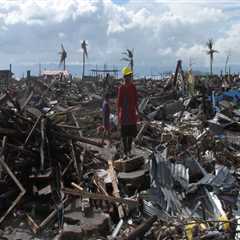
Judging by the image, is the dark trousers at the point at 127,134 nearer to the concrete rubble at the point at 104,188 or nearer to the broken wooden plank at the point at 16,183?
the concrete rubble at the point at 104,188

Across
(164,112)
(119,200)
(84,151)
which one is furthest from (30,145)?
(164,112)

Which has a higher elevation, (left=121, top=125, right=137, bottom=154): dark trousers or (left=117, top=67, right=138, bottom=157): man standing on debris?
(left=117, top=67, right=138, bottom=157): man standing on debris

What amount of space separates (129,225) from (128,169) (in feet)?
6.91

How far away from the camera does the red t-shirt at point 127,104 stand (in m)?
10.2

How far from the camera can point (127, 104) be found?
10312 mm

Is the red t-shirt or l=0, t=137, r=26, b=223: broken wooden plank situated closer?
l=0, t=137, r=26, b=223: broken wooden plank

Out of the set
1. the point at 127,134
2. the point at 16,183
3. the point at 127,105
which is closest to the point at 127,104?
the point at 127,105

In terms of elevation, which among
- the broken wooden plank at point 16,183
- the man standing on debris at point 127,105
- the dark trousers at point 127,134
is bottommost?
the broken wooden plank at point 16,183

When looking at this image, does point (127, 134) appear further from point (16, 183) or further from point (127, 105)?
point (16, 183)

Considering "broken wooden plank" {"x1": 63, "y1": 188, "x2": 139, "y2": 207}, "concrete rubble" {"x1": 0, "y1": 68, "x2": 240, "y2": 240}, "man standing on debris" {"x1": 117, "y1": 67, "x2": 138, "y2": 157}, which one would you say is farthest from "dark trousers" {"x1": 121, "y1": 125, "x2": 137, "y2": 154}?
"broken wooden plank" {"x1": 63, "y1": 188, "x2": 139, "y2": 207}

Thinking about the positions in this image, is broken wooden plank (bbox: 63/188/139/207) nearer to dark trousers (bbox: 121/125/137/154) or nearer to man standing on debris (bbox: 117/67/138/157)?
man standing on debris (bbox: 117/67/138/157)

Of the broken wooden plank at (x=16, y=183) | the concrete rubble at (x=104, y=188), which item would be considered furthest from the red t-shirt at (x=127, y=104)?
the broken wooden plank at (x=16, y=183)

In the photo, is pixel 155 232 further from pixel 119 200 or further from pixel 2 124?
pixel 2 124

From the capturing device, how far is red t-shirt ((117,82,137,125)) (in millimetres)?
10250
